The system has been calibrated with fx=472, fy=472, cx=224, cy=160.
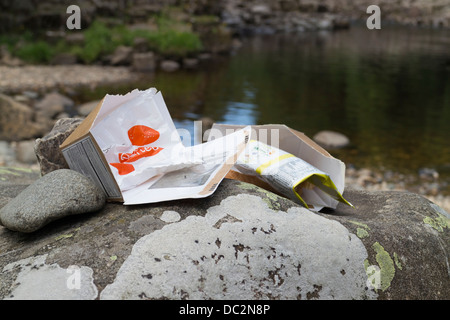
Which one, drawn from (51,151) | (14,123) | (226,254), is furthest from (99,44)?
(226,254)

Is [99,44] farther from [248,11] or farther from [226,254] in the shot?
[248,11]

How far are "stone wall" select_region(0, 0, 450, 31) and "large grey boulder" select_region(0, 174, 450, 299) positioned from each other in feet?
55.8

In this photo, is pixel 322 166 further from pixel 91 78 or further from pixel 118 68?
pixel 118 68

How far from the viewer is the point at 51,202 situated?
1838 mm

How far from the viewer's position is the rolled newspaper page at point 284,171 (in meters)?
2.15

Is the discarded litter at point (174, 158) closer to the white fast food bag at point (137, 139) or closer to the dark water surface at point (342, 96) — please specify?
the white fast food bag at point (137, 139)

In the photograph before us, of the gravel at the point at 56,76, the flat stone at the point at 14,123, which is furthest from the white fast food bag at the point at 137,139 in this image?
the gravel at the point at 56,76

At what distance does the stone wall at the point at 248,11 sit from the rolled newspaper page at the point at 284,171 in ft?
55.0

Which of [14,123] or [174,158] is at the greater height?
[174,158]

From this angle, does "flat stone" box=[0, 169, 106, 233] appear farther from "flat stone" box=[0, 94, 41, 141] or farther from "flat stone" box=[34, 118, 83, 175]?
"flat stone" box=[0, 94, 41, 141]

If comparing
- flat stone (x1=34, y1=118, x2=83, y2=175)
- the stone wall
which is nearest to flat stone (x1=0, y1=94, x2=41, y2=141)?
flat stone (x1=34, y1=118, x2=83, y2=175)

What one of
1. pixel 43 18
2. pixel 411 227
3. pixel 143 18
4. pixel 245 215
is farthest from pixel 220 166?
pixel 143 18

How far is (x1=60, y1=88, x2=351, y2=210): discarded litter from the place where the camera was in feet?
6.42

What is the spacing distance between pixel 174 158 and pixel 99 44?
14.5 metres
